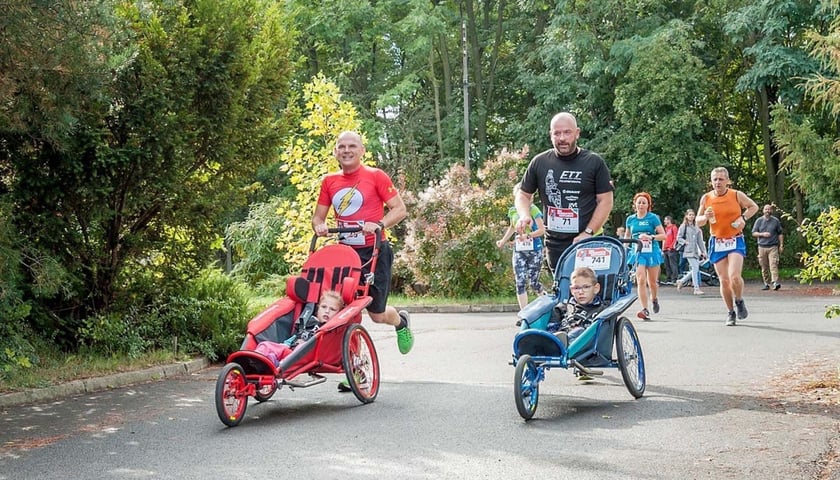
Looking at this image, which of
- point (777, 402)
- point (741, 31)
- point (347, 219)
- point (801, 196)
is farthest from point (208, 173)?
point (801, 196)

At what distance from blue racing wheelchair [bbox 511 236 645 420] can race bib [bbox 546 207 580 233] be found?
0.58m

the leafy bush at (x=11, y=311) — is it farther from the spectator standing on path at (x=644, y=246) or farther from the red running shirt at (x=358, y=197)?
the spectator standing on path at (x=644, y=246)

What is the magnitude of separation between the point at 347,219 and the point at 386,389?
4.97 ft

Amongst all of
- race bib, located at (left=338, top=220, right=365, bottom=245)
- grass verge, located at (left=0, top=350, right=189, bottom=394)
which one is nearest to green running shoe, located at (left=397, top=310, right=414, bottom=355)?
race bib, located at (left=338, top=220, right=365, bottom=245)

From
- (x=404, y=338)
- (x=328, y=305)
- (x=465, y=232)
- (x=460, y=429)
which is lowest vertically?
(x=460, y=429)

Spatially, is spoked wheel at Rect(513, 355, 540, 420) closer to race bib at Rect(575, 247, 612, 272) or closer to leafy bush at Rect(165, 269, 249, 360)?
race bib at Rect(575, 247, 612, 272)

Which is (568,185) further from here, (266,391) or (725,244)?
(725,244)

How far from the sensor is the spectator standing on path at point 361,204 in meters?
9.28

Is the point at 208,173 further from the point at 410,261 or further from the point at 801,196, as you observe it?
the point at 801,196

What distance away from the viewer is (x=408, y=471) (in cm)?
598

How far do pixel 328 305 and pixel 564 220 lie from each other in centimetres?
226

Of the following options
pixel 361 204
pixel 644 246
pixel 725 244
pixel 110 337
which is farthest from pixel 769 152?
pixel 361 204

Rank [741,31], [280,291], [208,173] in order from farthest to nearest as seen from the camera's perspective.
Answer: [741,31]
[280,291]
[208,173]

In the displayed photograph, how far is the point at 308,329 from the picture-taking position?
27.3 ft
